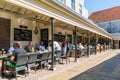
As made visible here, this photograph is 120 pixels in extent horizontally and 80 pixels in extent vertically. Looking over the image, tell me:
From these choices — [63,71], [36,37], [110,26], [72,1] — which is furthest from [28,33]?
[110,26]

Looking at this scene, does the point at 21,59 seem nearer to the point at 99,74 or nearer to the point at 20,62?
the point at 20,62

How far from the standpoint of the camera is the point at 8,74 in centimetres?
675

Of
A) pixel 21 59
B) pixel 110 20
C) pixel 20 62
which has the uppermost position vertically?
pixel 110 20

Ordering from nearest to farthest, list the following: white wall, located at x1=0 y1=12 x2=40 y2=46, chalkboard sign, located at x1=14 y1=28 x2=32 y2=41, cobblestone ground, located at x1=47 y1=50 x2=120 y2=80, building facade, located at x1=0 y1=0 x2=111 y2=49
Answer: cobblestone ground, located at x1=47 y1=50 x2=120 y2=80
building facade, located at x1=0 y1=0 x2=111 y2=49
white wall, located at x1=0 y1=12 x2=40 y2=46
chalkboard sign, located at x1=14 y1=28 x2=32 y2=41

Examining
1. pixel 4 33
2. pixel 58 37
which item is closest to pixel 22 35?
pixel 4 33

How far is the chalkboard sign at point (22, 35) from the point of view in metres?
11.5

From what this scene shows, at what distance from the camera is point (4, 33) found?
33.8ft

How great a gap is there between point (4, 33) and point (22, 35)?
193 centimetres

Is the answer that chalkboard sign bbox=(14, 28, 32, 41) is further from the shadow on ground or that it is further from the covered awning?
the shadow on ground

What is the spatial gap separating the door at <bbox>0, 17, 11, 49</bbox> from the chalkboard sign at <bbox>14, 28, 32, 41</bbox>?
84 centimetres

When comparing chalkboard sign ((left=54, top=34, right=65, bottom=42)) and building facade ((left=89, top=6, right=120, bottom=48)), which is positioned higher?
building facade ((left=89, top=6, right=120, bottom=48))

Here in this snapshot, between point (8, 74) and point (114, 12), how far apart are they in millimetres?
50228

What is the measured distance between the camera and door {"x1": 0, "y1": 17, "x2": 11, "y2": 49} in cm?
1006

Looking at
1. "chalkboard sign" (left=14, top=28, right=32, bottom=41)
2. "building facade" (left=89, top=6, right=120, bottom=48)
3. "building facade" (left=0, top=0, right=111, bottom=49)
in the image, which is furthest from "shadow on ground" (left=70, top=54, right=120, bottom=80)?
"building facade" (left=89, top=6, right=120, bottom=48)
